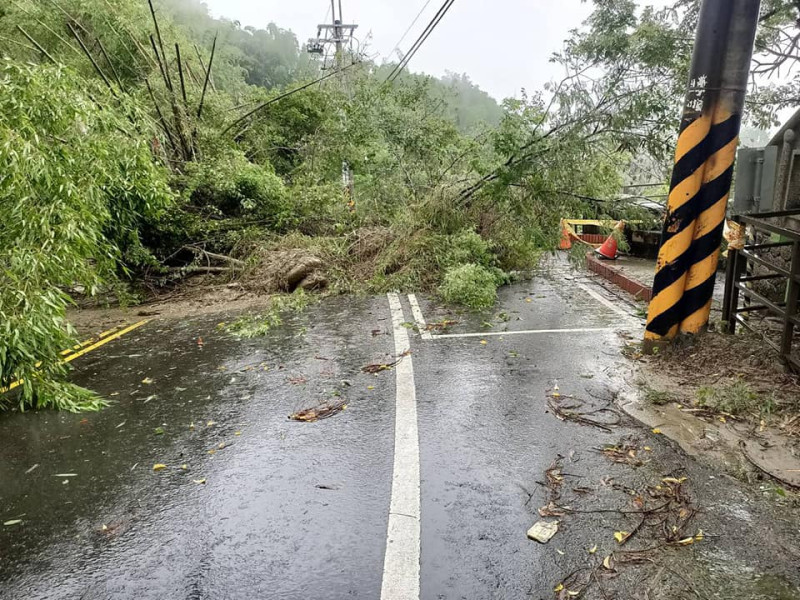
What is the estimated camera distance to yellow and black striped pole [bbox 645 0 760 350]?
180 inches

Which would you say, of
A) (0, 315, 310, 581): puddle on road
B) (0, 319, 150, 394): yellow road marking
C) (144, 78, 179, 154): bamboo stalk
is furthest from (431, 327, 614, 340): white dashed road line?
(144, 78, 179, 154): bamboo stalk

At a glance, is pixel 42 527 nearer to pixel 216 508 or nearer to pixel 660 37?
pixel 216 508

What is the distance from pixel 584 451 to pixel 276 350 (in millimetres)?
3599

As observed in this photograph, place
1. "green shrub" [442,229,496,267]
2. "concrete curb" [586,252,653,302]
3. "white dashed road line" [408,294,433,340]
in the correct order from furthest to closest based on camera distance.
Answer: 1. "green shrub" [442,229,496,267]
2. "concrete curb" [586,252,653,302]
3. "white dashed road line" [408,294,433,340]

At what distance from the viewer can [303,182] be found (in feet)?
44.1

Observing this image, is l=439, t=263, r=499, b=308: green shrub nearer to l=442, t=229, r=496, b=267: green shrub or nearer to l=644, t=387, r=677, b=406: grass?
l=442, t=229, r=496, b=267: green shrub

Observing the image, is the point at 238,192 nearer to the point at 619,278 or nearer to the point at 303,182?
the point at 303,182

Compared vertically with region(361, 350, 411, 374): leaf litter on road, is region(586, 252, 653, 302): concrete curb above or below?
above

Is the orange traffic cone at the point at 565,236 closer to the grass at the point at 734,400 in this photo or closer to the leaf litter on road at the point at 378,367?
the leaf litter on road at the point at 378,367

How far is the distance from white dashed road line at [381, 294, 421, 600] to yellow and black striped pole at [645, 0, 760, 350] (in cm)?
258

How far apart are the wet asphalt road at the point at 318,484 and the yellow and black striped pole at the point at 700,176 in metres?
0.77

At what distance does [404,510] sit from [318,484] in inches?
23.5

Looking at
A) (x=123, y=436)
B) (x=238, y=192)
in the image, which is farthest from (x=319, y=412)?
(x=238, y=192)

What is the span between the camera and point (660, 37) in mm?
8125
